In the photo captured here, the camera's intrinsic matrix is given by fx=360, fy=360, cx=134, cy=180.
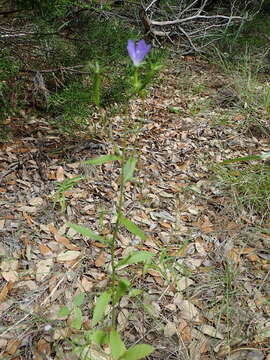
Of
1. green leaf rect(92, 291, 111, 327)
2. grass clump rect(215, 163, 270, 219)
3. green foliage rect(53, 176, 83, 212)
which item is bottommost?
grass clump rect(215, 163, 270, 219)

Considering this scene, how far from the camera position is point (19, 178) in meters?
1.89

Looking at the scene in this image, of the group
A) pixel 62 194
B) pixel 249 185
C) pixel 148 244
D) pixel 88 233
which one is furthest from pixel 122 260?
pixel 249 185

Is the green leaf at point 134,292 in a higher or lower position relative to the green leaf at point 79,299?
lower

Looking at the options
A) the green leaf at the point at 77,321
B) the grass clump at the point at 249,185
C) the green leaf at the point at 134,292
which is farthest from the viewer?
the grass clump at the point at 249,185

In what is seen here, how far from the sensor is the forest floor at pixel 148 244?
131cm

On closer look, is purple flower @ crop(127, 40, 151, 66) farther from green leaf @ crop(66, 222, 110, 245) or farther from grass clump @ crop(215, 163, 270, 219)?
grass clump @ crop(215, 163, 270, 219)

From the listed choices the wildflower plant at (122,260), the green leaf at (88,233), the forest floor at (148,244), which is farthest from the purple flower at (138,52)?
the green leaf at (88,233)

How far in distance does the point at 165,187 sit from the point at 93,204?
0.46 meters

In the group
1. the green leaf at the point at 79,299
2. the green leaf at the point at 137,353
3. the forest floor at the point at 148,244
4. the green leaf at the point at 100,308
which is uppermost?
the green leaf at the point at 100,308

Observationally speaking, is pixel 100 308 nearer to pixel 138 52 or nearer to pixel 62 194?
pixel 138 52

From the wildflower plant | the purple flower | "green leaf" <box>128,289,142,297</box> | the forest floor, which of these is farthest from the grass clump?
the purple flower

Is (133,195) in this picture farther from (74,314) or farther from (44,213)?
(74,314)

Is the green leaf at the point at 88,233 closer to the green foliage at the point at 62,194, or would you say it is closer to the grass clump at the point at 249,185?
the green foliage at the point at 62,194

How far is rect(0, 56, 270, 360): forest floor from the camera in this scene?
1.31 m
